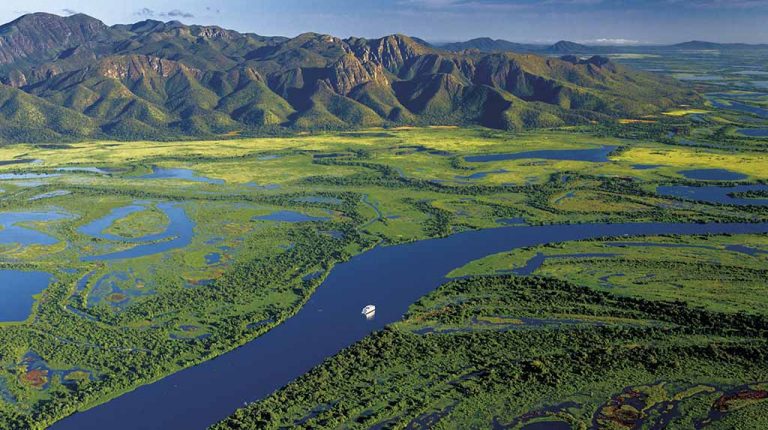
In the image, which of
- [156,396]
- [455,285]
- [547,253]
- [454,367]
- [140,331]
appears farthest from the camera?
[547,253]

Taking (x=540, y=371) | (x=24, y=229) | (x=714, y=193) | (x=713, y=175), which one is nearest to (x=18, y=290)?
(x=24, y=229)

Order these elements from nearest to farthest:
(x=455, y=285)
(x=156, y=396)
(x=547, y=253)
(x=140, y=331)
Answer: (x=156, y=396) → (x=140, y=331) → (x=455, y=285) → (x=547, y=253)

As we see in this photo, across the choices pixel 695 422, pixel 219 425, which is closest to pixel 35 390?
pixel 219 425

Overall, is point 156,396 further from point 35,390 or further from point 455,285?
point 455,285

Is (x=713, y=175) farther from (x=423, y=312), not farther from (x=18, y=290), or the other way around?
(x=18, y=290)

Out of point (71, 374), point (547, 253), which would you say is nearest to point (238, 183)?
point (547, 253)

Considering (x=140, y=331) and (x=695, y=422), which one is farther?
(x=140, y=331)
